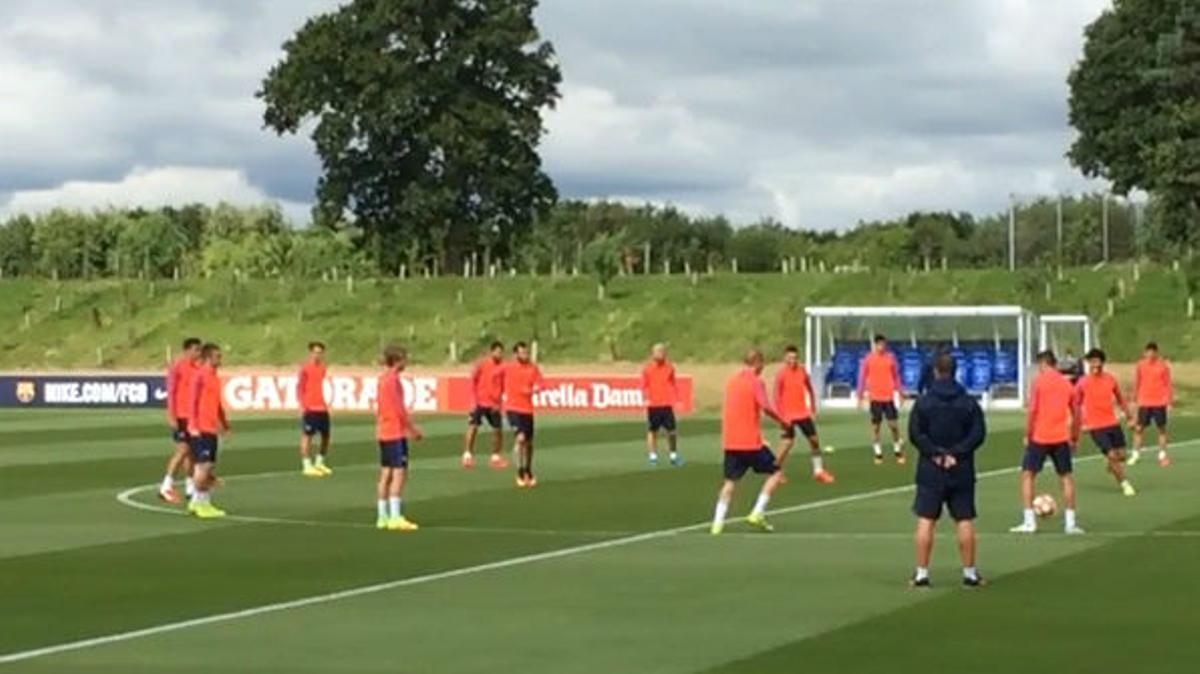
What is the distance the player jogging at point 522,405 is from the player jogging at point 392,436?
7.74m

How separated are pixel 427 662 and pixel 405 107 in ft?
274

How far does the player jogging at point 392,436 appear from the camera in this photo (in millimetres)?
25047

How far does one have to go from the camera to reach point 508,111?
99.2 m

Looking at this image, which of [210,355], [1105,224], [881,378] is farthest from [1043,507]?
[1105,224]

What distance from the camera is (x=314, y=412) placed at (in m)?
37.0

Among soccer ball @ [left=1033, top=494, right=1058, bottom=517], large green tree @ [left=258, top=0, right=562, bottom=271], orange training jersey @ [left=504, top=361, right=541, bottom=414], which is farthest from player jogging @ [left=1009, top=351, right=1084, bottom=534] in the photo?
large green tree @ [left=258, top=0, right=562, bottom=271]

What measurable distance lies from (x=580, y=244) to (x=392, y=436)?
113 metres

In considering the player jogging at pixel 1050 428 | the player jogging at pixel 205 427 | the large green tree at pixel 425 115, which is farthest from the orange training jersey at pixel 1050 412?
the large green tree at pixel 425 115

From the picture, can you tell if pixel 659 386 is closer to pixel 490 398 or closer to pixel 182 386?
pixel 490 398

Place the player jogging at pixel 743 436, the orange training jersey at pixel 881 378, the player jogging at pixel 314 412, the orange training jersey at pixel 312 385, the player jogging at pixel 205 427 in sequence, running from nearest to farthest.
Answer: the player jogging at pixel 743 436
the player jogging at pixel 205 427
the player jogging at pixel 314 412
the orange training jersey at pixel 312 385
the orange training jersey at pixel 881 378

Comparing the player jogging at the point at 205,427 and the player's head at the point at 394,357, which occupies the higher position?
the player's head at the point at 394,357

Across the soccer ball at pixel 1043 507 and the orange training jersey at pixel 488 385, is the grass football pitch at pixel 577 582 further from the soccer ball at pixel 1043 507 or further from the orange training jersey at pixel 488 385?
the orange training jersey at pixel 488 385

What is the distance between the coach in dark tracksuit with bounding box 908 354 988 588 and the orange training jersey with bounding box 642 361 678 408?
20968mm

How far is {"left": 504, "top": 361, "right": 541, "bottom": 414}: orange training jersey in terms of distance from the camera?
3484 centimetres
